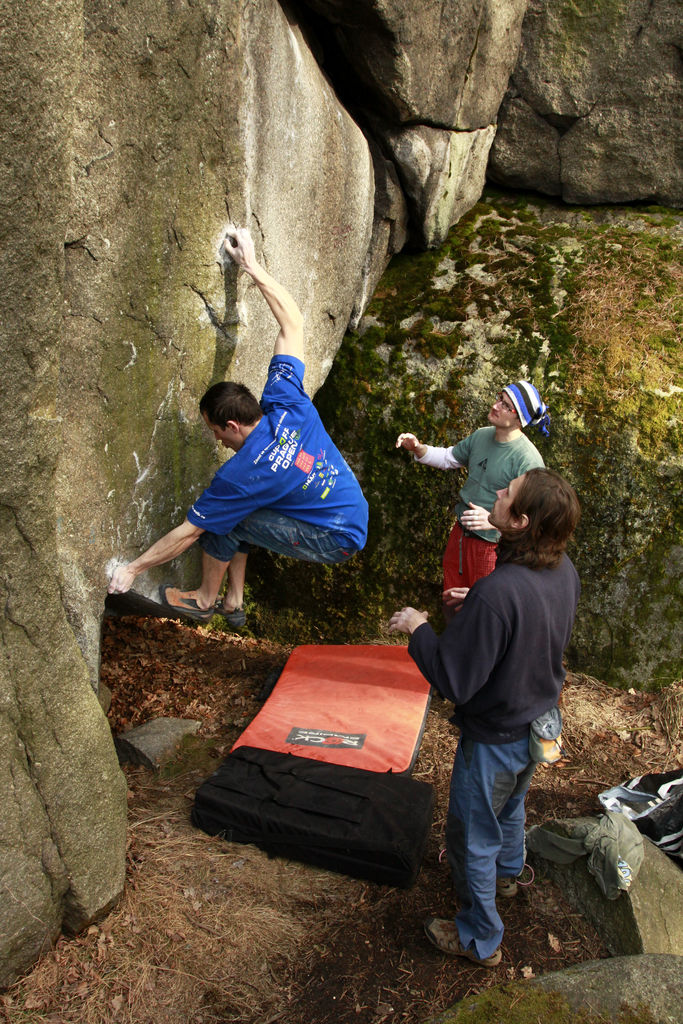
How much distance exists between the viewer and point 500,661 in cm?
336

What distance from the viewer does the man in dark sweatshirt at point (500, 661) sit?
3238 mm

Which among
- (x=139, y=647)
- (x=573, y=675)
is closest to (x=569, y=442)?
(x=573, y=675)

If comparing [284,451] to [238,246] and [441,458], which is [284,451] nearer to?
[238,246]

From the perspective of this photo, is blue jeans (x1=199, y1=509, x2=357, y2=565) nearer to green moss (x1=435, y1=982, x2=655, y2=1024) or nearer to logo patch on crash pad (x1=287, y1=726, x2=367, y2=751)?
logo patch on crash pad (x1=287, y1=726, x2=367, y2=751)

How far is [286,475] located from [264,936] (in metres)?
2.71

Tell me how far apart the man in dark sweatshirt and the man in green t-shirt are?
1636 mm

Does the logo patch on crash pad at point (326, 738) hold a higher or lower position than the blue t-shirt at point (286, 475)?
lower

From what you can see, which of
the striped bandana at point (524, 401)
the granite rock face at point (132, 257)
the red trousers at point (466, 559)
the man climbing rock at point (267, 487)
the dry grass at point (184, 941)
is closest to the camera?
the granite rock face at point (132, 257)

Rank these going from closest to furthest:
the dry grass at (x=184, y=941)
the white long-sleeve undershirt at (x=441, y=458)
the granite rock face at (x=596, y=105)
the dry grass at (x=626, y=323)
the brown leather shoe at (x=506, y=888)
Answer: the dry grass at (x=184, y=941) → the brown leather shoe at (x=506, y=888) → the white long-sleeve undershirt at (x=441, y=458) → the dry grass at (x=626, y=323) → the granite rock face at (x=596, y=105)

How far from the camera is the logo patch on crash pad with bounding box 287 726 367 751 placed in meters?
5.50

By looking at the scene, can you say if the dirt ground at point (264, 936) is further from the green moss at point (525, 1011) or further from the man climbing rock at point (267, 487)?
the man climbing rock at point (267, 487)

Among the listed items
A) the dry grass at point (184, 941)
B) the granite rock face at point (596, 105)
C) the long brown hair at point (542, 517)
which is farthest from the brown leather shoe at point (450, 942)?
the granite rock face at point (596, 105)

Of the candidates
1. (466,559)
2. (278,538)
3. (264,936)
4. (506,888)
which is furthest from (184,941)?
(466,559)

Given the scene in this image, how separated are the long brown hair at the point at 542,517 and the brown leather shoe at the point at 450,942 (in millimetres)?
2152
